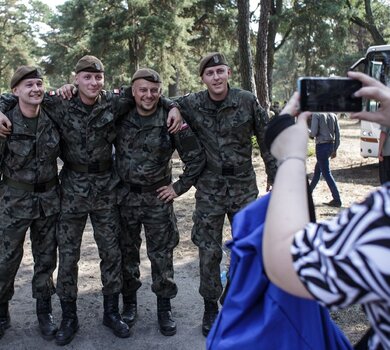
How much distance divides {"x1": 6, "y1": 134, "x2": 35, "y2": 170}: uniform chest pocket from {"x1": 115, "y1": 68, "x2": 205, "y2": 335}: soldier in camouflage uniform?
2.29ft

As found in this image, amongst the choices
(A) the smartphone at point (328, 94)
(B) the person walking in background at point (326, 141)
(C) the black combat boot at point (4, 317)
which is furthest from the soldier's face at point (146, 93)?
(B) the person walking in background at point (326, 141)

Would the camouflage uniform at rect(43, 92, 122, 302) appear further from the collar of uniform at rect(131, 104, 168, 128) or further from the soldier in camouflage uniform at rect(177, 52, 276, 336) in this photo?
the soldier in camouflage uniform at rect(177, 52, 276, 336)

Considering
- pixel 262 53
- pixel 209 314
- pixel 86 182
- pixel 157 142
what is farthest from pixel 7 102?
pixel 262 53

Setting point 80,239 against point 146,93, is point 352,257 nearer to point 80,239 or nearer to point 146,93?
point 146,93

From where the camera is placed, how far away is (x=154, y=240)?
12.4ft

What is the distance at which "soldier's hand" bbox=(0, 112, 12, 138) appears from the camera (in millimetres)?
3352

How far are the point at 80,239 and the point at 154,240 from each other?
62 cm

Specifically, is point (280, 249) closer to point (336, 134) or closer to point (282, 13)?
point (336, 134)

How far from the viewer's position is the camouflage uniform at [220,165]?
12.3ft

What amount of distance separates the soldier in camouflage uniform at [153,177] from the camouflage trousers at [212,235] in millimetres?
241

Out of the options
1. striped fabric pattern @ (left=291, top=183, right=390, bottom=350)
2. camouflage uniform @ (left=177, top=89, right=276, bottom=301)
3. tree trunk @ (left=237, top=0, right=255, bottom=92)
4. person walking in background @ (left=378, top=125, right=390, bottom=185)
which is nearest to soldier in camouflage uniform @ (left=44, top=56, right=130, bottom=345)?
camouflage uniform @ (left=177, top=89, right=276, bottom=301)

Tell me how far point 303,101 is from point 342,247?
0.52 meters

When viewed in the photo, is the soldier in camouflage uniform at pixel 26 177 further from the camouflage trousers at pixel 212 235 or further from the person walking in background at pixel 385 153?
the person walking in background at pixel 385 153

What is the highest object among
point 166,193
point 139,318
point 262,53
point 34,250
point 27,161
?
point 262,53
